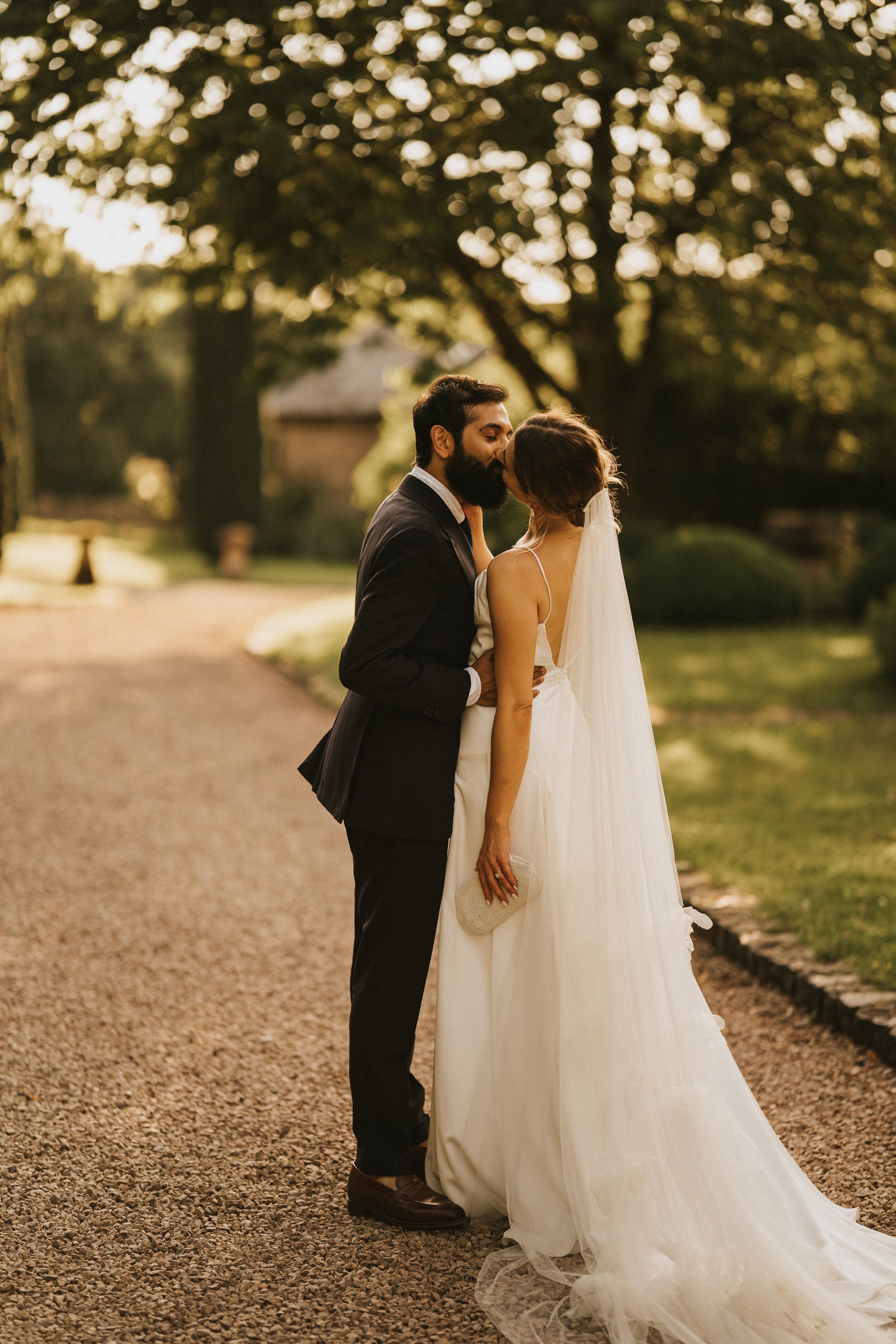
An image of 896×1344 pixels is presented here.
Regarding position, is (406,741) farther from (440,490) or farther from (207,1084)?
(207,1084)

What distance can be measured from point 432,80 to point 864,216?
5.72m

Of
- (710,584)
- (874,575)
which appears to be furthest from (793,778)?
(874,575)

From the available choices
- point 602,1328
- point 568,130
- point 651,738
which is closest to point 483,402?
point 651,738

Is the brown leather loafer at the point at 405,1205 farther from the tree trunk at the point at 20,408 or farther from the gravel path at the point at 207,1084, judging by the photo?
the tree trunk at the point at 20,408

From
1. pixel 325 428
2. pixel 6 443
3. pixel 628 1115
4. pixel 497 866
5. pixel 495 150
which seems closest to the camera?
pixel 628 1115

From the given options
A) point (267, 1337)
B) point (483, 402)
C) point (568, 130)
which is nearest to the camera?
point (267, 1337)

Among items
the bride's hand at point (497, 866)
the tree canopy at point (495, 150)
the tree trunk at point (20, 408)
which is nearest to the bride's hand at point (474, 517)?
the bride's hand at point (497, 866)

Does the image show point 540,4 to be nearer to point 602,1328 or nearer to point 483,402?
point 483,402

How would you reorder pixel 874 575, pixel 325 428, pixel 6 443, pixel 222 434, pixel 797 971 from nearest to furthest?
1. pixel 797 971
2. pixel 874 575
3. pixel 6 443
4. pixel 222 434
5. pixel 325 428

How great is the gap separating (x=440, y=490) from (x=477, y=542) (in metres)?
0.23

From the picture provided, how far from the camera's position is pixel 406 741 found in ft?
9.96

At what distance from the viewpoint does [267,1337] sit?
8.48ft

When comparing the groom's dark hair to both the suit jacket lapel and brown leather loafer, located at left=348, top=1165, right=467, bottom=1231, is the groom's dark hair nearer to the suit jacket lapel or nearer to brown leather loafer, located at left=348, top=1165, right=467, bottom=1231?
the suit jacket lapel

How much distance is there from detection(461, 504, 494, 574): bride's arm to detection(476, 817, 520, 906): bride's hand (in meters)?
0.71
